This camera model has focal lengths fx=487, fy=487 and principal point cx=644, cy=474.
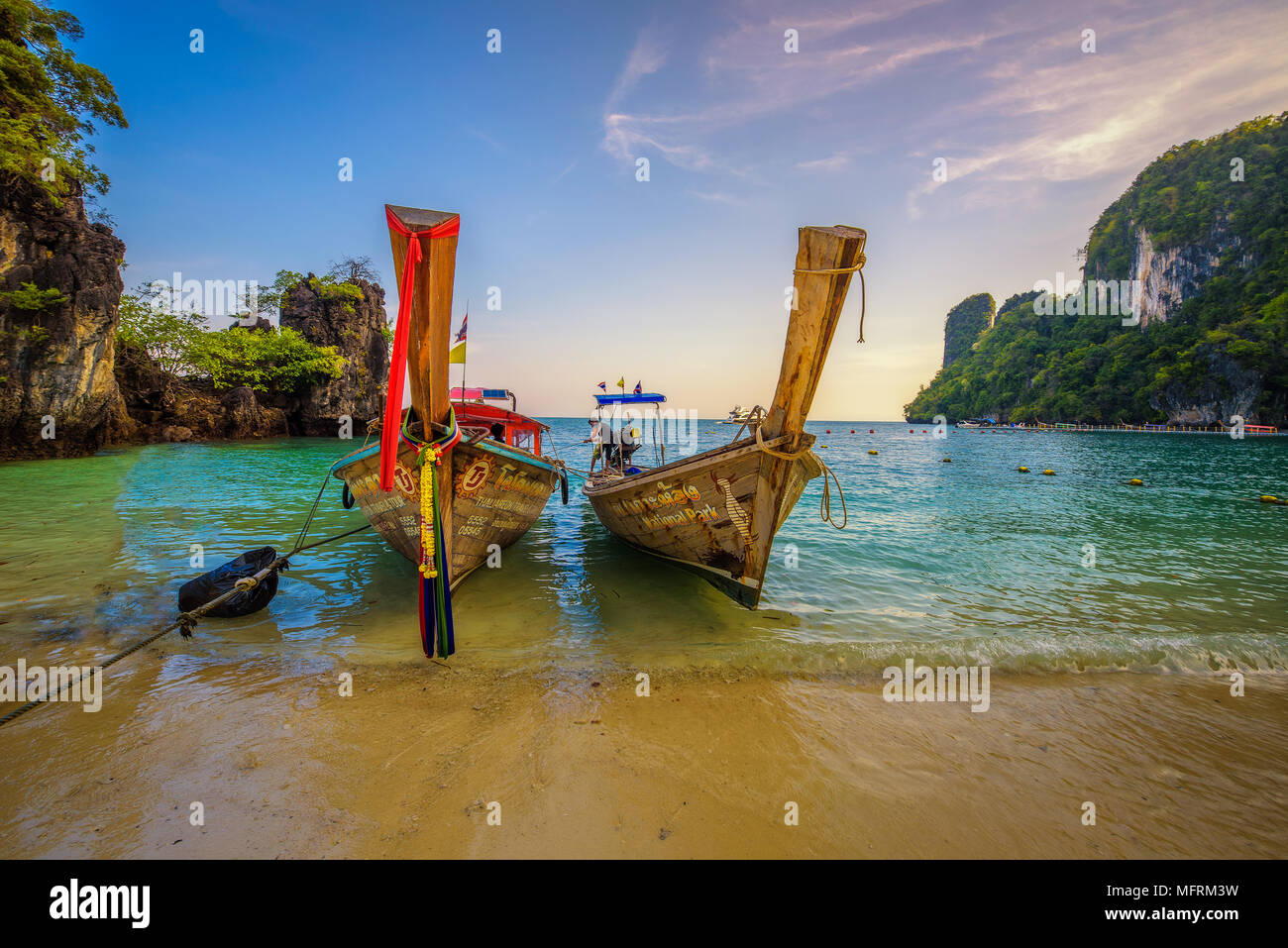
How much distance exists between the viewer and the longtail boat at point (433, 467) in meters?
3.64

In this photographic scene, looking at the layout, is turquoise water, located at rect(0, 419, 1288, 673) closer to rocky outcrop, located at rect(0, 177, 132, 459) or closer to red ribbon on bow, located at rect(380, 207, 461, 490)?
red ribbon on bow, located at rect(380, 207, 461, 490)

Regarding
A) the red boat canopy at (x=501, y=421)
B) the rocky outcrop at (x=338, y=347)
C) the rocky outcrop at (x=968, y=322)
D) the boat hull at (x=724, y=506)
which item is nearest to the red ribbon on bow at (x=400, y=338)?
the boat hull at (x=724, y=506)

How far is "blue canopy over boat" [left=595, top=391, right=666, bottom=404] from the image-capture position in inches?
400

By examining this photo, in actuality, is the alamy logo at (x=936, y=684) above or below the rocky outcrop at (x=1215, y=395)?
below

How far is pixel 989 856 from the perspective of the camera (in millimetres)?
2543

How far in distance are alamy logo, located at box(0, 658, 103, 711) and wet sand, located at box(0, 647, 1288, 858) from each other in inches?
6.2

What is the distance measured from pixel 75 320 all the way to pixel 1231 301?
102949 mm

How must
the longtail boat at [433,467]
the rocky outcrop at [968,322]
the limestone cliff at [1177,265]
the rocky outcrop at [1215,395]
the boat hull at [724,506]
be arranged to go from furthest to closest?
1. the rocky outcrop at [968,322]
2. the limestone cliff at [1177,265]
3. the rocky outcrop at [1215,395]
4. the boat hull at [724,506]
5. the longtail boat at [433,467]

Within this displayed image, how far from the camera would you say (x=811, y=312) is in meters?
4.72

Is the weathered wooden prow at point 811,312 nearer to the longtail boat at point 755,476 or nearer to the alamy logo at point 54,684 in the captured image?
the longtail boat at point 755,476

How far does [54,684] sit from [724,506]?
19.9ft

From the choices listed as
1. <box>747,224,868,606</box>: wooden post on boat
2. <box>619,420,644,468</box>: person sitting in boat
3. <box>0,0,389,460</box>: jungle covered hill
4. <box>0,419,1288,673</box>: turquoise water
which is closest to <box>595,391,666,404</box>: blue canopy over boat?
<box>619,420,644,468</box>: person sitting in boat

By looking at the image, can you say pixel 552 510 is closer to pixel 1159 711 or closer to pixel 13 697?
pixel 13 697

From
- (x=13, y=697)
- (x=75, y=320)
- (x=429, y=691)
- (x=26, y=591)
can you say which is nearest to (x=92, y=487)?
(x=75, y=320)
